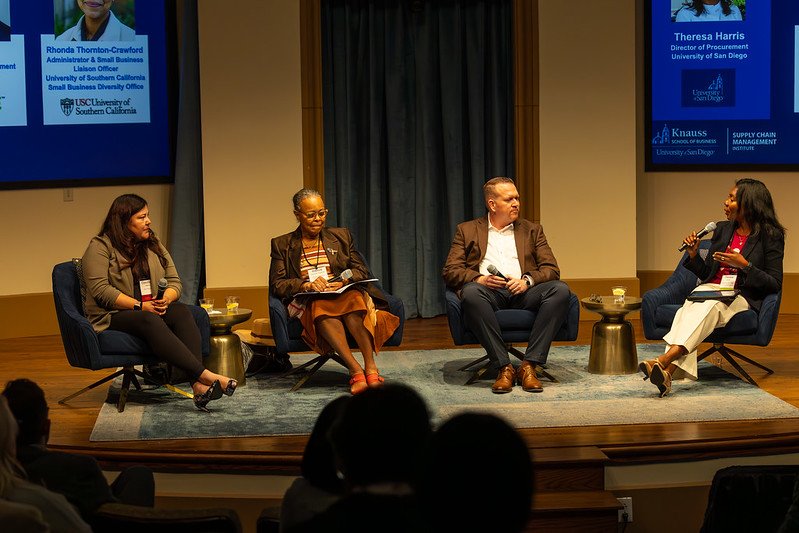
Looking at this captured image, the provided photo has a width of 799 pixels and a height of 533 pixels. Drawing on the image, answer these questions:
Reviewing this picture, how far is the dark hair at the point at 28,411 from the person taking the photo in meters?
2.44

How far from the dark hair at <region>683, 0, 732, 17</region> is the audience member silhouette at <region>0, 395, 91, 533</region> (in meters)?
6.22

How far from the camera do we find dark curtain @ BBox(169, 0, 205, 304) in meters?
7.00

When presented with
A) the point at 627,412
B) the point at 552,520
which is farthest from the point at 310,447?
the point at 627,412

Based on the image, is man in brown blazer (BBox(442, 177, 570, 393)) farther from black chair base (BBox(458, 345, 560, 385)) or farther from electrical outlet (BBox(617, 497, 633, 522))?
electrical outlet (BBox(617, 497, 633, 522))

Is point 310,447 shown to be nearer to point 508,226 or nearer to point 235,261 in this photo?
point 508,226

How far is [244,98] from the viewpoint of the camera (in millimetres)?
7008

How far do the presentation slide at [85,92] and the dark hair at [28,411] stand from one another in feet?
15.6

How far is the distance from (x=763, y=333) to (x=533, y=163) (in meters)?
2.62

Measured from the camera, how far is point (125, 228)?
493 cm

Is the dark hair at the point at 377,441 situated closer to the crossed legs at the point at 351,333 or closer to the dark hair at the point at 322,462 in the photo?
the dark hair at the point at 322,462

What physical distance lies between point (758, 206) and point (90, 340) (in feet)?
11.3

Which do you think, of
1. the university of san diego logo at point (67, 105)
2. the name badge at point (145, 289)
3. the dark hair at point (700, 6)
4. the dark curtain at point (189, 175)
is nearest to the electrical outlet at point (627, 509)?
the name badge at point (145, 289)

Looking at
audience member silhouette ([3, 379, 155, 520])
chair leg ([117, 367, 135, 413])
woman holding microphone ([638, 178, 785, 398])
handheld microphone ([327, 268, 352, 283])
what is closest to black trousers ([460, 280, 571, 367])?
woman holding microphone ([638, 178, 785, 398])

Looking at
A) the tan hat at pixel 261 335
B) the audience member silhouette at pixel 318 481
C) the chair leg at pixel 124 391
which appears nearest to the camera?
the audience member silhouette at pixel 318 481
